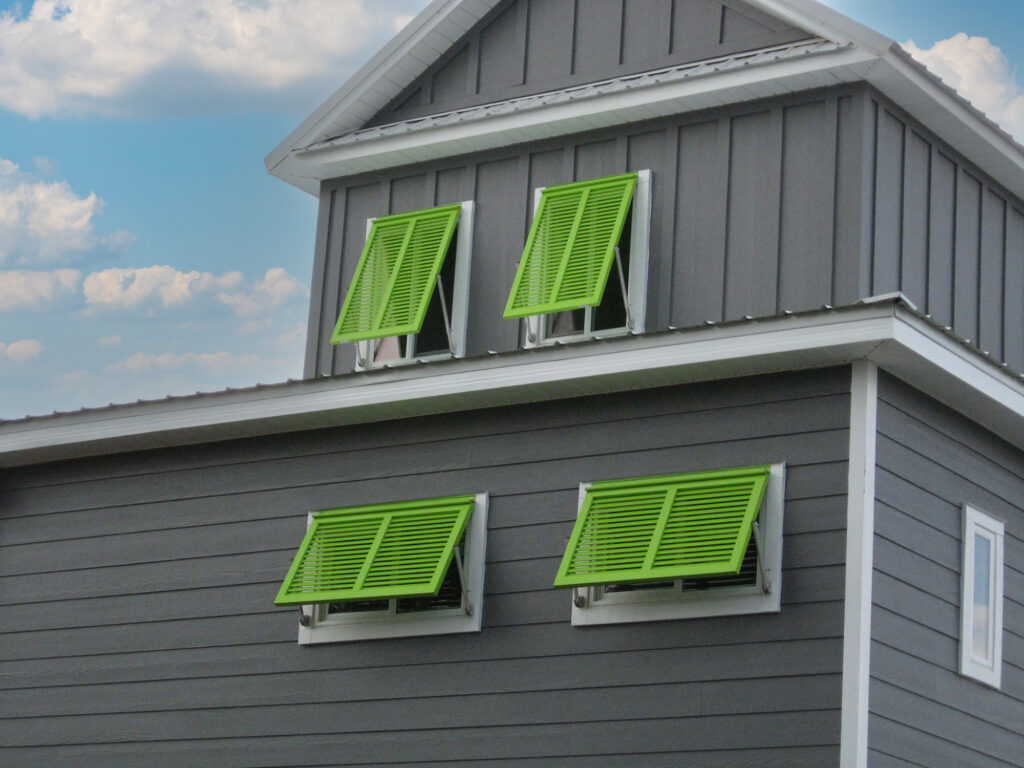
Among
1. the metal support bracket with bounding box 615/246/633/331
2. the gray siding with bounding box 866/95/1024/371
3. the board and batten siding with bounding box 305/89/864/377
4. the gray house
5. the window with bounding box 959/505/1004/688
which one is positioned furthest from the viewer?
the metal support bracket with bounding box 615/246/633/331

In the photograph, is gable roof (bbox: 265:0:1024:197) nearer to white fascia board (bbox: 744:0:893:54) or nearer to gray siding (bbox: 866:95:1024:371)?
white fascia board (bbox: 744:0:893:54)

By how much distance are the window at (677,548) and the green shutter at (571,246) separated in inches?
75.5

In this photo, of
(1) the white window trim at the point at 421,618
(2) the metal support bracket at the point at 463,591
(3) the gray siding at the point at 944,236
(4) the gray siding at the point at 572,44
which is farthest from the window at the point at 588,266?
(2) the metal support bracket at the point at 463,591

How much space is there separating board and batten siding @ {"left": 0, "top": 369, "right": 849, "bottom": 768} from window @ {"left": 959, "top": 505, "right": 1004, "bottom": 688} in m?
1.52

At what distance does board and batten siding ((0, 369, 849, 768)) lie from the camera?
Answer: 13.0 metres

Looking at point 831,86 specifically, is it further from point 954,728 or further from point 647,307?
point 954,728

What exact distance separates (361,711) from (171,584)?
2.45m

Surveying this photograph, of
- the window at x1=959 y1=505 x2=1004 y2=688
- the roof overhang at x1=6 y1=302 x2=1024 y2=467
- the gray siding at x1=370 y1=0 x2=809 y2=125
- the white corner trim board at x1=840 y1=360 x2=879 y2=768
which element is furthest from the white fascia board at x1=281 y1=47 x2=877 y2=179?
the window at x1=959 y1=505 x2=1004 y2=688

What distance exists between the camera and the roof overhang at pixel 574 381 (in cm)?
1303

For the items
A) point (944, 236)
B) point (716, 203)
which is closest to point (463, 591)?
point (716, 203)

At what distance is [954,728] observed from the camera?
13297 millimetres

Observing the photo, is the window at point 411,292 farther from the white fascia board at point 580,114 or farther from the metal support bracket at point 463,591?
the metal support bracket at point 463,591

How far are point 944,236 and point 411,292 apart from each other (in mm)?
4711

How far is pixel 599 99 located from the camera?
1573 centimetres
